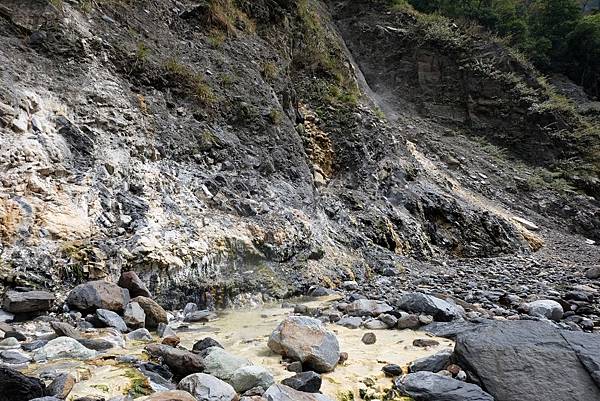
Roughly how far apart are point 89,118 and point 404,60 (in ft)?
57.8

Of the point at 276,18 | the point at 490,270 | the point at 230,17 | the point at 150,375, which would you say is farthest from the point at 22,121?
the point at 276,18

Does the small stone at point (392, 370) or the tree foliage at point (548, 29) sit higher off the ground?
the tree foliage at point (548, 29)

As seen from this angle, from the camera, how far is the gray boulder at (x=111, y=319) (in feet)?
13.8

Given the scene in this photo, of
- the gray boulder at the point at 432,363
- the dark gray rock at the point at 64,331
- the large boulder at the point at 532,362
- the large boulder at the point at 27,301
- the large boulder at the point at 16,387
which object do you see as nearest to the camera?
the large boulder at the point at 16,387

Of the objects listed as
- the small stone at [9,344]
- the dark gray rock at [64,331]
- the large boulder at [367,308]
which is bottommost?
the large boulder at [367,308]

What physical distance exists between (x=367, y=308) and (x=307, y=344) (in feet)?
6.84

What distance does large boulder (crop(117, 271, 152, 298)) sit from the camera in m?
5.10

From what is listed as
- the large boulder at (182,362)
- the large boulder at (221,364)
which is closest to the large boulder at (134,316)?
the large boulder at (182,362)

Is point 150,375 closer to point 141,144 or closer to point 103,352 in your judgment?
point 103,352

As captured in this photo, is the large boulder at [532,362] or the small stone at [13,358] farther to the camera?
the small stone at [13,358]

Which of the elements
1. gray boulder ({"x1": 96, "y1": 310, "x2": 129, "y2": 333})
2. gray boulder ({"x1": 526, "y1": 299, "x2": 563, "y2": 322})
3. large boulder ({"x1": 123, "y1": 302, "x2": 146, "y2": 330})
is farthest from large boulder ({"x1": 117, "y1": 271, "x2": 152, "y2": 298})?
gray boulder ({"x1": 526, "y1": 299, "x2": 563, "y2": 322})

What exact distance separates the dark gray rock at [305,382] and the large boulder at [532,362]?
3.79 ft

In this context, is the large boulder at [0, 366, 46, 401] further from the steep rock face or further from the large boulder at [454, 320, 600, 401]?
the large boulder at [454, 320, 600, 401]

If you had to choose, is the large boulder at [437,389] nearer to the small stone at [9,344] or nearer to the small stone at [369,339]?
the small stone at [369,339]
